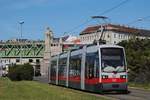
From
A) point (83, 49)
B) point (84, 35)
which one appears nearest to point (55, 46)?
point (84, 35)

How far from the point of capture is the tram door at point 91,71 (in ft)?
111

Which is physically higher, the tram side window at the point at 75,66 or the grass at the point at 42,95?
the tram side window at the point at 75,66

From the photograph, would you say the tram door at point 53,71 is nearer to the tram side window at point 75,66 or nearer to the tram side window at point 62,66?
the tram side window at point 62,66

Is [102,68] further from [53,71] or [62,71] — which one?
[53,71]

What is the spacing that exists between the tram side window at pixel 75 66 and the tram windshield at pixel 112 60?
5.37 metres

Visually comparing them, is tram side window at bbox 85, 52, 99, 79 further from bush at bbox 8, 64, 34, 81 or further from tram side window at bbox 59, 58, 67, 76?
bush at bbox 8, 64, 34, 81

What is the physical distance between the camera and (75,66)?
4081 centimetres

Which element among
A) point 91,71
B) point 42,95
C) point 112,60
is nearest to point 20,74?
point 91,71

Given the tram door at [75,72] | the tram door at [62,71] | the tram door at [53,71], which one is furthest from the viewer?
the tram door at [53,71]

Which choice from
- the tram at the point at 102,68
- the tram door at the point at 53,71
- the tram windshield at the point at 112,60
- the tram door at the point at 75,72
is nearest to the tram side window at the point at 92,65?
the tram at the point at 102,68

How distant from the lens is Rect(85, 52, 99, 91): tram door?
33.8 metres

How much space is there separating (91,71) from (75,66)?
5929mm

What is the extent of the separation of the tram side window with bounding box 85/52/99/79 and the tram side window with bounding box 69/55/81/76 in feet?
9.34

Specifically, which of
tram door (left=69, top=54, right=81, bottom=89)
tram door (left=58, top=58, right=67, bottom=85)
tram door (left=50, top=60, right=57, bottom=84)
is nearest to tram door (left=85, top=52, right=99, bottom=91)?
tram door (left=69, top=54, right=81, bottom=89)
